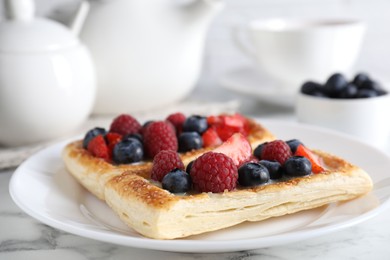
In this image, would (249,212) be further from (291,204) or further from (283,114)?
(283,114)

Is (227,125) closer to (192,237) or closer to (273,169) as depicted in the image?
(273,169)

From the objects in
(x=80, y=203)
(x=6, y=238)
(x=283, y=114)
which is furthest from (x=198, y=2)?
(x=6, y=238)

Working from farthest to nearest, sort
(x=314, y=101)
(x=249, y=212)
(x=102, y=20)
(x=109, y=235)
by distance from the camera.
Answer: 1. (x=102, y=20)
2. (x=314, y=101)
3. (x=249, y=212)
4. (x=109, y=235)

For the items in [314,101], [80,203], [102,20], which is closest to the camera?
[80,203]

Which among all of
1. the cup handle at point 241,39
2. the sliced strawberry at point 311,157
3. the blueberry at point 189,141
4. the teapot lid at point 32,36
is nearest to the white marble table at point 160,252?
the sliced strawberry at point 311,157

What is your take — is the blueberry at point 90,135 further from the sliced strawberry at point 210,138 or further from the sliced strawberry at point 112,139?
the sliced strawberry at point 210,138

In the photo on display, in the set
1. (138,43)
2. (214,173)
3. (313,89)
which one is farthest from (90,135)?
(313,89)

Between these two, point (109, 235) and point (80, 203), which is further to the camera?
point (80, 203)
